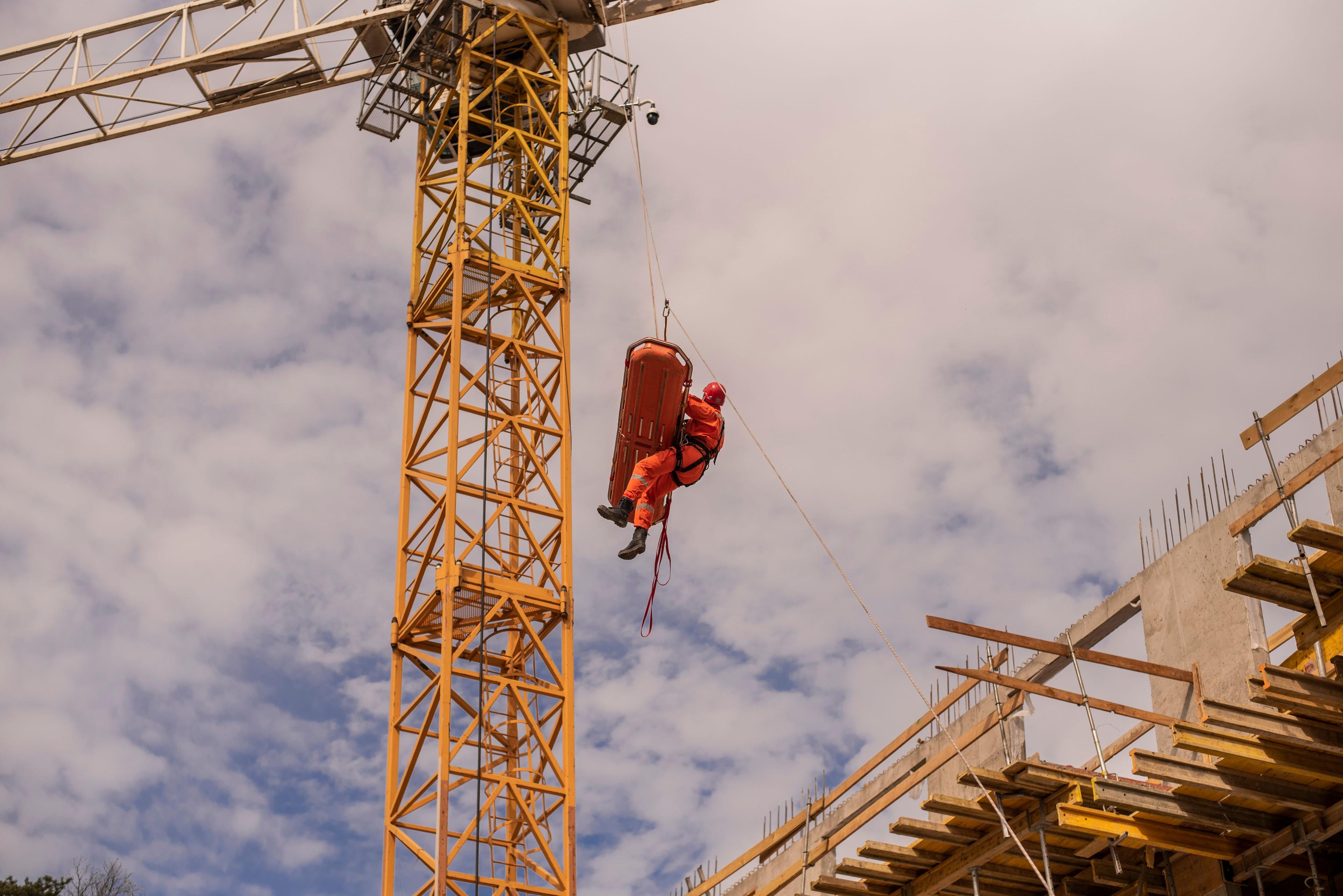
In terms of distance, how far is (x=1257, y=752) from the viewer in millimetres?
12156

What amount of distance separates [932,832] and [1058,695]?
1787mm

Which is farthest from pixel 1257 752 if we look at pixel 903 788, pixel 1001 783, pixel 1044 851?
pixel 903 788

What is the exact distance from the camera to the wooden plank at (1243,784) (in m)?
12.2

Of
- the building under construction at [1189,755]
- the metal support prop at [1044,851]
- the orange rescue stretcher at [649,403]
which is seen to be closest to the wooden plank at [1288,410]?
the building under construction at [1189,755]

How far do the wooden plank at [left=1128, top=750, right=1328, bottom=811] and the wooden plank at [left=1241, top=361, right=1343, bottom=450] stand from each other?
2.55 m

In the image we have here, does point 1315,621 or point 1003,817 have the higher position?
point 1315,621

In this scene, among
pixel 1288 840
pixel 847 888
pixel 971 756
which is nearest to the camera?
pixel 1288 840

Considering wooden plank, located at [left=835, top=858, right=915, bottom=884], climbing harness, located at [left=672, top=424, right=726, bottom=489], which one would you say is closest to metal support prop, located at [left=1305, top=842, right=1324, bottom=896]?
wooden plank, located at [left=835, top=858, right=915, bottom=884]

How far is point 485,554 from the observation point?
65.3 ft

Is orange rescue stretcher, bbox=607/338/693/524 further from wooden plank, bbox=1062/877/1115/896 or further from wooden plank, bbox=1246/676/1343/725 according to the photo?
wooden plank, bbox=1246/676/1343/725

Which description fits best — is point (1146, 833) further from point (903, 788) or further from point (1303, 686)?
point (903, 788)

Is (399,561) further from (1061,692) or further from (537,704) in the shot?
(1061,692)

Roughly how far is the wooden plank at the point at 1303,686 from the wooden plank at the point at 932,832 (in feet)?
11.0

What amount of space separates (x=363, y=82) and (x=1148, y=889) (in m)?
17.6
